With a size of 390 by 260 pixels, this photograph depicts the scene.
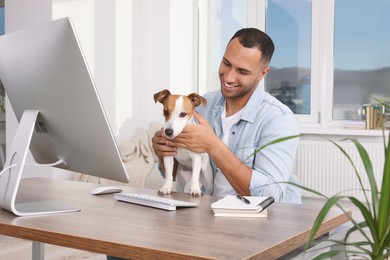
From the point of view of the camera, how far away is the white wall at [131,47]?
4168 millimetres

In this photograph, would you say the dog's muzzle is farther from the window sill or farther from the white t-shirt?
the window sill

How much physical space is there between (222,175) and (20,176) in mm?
806

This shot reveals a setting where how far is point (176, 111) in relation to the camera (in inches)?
71.1

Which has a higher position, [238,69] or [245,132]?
[238,69]

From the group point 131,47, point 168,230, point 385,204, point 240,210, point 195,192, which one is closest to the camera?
point 385,204

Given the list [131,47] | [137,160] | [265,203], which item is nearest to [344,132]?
[137,160]

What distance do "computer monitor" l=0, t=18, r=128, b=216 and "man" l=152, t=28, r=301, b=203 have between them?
39 cm

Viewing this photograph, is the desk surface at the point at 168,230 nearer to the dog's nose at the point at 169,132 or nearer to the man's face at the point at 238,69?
the dog's nose at the point at 169,132

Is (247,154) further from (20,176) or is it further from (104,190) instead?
(20,176)

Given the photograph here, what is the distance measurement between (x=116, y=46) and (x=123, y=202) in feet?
10.4

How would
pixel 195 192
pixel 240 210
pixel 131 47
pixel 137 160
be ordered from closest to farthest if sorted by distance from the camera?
pixel 240 210 → pixel 195 192 → pixel 137 160 → pixel 131 47

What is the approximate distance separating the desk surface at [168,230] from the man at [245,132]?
211mm

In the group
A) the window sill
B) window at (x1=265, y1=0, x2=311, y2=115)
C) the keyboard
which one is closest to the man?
the keyboard

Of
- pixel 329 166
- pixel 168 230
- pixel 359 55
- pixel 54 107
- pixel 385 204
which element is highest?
pixel 359 55
